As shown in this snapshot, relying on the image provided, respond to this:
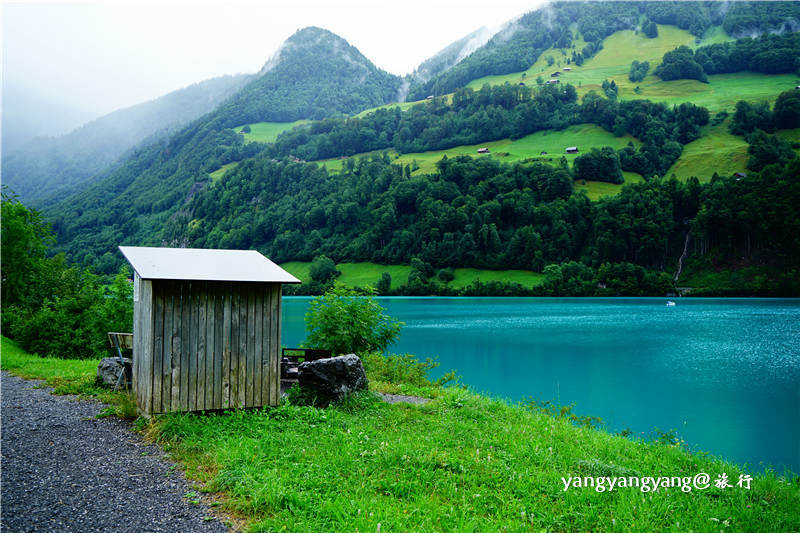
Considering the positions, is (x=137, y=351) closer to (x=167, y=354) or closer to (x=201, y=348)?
(x=167, y=354)

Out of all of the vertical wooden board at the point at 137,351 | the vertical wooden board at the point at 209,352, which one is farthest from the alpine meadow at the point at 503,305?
the vertical wooden board at the point at 137,351

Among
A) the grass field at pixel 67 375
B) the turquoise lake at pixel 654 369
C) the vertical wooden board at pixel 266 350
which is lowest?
the turquoise lake at pixel 654 369

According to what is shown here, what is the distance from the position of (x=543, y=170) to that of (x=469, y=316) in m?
77.7

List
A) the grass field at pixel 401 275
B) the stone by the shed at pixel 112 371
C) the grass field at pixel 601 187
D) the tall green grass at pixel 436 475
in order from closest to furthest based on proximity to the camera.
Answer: the tall green grass at pixel 436 475
the stone by the shed at pixel 112 371
the grass field at pixel 401 275
the grass field at pixel 601 187

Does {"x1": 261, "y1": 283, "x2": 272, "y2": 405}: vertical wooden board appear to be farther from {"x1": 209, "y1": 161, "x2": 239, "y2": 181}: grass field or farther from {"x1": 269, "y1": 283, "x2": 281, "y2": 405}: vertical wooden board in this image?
{"x1": 209, "y1": 161, "x2": 239, "y2": 181}: grass field

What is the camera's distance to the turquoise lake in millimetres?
17781

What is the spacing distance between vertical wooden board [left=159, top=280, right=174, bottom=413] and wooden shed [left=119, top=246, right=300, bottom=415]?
0.05 feet

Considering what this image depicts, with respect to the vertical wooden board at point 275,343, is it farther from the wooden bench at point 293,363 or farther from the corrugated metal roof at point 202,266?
the wooden bench at point 293,363

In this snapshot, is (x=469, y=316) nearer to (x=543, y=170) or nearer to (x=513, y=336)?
(x=513, y=336)

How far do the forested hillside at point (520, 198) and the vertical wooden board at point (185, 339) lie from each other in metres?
93.9

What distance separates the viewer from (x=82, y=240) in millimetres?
155750

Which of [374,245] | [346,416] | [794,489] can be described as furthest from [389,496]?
[374,245]

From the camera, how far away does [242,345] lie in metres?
9.64

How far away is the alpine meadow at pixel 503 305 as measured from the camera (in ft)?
22.2
